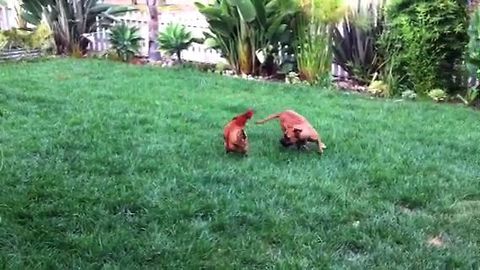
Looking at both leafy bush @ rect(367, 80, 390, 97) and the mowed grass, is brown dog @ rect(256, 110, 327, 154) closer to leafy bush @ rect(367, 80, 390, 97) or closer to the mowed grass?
the mowed grass

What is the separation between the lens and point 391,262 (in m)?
2.78

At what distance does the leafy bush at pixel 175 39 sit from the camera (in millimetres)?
8547

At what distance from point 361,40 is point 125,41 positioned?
10.7 feet

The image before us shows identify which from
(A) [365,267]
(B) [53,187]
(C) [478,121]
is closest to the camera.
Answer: (A) [365,267]

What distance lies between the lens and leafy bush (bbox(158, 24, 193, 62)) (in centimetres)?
855

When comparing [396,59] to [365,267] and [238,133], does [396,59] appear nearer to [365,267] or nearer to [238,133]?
[238,133]

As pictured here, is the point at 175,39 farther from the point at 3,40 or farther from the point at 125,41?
the point at 3,40

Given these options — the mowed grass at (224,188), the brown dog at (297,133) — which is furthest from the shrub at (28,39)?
the brown dog at (297,133)

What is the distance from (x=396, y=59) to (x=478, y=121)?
168cm

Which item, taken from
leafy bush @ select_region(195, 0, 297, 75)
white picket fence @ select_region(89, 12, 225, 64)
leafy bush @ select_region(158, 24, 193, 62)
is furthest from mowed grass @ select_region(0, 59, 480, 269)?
white picket fence @ select_region(89, 12, 225, 64)

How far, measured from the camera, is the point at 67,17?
376 inches

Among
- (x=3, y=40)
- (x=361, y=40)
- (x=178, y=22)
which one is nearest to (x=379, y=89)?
(x=361, y=40)

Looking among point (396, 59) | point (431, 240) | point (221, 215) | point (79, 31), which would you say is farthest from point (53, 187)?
point (79, 31)

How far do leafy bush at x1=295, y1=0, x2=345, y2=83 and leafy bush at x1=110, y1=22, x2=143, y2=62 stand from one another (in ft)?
8.29
